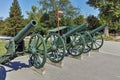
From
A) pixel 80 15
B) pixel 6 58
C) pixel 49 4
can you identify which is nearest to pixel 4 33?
pixel 49 4

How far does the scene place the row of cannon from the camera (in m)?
7.66

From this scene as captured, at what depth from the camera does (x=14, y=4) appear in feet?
159

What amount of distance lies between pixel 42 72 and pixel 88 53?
4720 millimetres

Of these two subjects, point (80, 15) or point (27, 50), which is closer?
point (27, 50)

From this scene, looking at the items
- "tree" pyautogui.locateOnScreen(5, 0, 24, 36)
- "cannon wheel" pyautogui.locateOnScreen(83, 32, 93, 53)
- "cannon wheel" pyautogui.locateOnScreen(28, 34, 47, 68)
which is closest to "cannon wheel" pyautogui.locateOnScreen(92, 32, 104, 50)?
"cannon wheel" pyautogui.locateOnScreen(83, 32, 93, 53)

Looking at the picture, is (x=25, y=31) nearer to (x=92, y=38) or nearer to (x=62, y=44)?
(x=62, y=44)

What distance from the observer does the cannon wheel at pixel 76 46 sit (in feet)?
36.4

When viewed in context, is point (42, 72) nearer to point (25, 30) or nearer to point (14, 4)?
point (25, 30)

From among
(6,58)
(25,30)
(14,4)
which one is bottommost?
(6,58)

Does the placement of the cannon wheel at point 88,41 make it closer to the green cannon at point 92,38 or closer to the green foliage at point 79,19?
the green cannon at point 92,38

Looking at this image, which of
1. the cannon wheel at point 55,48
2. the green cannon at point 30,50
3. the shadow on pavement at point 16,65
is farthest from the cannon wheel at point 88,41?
the green cannon at point 30,50

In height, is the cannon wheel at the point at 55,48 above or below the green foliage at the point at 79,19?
below

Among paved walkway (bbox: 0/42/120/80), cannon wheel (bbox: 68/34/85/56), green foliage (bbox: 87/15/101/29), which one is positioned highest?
green foliage (bbox: 87/15/101/29)

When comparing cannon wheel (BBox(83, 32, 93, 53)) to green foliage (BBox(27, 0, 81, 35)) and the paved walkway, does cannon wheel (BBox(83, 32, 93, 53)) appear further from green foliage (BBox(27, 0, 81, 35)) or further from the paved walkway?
green foliage (BBox(27, 0, 81, 35))
